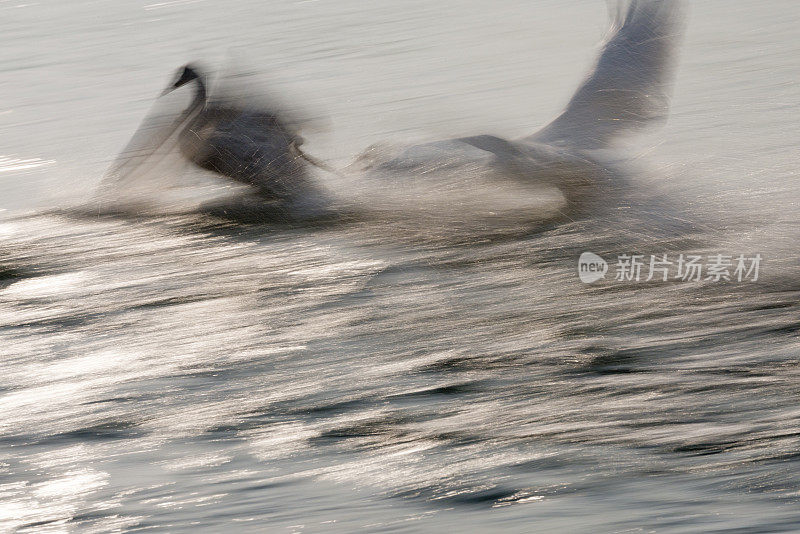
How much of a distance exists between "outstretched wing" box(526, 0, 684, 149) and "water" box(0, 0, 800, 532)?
93 millimetres

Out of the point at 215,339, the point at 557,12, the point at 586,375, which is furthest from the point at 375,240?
the point at 557,12

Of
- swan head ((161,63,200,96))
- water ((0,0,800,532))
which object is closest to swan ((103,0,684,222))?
swan head ((161,63,200,96))

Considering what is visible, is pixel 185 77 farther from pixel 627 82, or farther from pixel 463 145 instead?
pixel 627 82

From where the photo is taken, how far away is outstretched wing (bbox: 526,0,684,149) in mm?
2617

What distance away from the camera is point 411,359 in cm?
165

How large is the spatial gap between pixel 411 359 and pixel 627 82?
56.4 inches

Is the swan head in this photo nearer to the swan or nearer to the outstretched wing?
the swan

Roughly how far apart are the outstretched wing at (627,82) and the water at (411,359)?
0.30 feet

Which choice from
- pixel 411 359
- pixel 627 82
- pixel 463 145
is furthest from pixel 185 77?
pixel 411 359

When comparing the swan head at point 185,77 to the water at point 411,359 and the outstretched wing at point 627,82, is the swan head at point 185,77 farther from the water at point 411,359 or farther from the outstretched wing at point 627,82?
the outstretched wing at point 627,82

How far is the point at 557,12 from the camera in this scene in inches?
183

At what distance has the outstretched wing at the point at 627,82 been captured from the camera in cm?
262

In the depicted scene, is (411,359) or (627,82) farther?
(627,82)

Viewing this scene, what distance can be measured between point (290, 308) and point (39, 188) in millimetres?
1208
